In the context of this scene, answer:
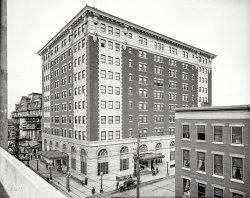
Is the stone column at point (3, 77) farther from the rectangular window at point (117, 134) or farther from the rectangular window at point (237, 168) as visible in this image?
the rectangular window at point (117, 134)

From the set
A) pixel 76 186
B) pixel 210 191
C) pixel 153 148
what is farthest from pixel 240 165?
pixel 153 148

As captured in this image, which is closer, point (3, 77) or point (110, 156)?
point (3, 77)

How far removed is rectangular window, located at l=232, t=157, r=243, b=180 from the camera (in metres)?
18.1

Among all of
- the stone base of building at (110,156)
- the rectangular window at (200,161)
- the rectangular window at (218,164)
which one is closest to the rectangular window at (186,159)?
the rectangular window at (200,161)

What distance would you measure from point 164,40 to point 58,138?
34.6 metres

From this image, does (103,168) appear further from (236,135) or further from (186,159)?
(236,135)

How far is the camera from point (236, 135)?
758 inches

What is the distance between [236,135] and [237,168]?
2882 millimetres

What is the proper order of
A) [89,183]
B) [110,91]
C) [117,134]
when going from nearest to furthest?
[89,183] → [110,91] → [117,134]

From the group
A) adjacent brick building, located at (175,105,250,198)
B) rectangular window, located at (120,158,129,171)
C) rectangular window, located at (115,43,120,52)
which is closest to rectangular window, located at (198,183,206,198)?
adjacent brick building, located at (175,105,250,198)

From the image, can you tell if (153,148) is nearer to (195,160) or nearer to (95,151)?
(95,151)

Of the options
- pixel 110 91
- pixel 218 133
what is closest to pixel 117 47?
pixel 110 91

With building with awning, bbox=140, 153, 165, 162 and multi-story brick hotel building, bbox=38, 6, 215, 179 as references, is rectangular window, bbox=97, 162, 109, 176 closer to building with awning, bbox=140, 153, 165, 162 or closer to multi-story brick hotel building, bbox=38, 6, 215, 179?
multi-story brick hotel building, bbox=38, 6, 215, 179

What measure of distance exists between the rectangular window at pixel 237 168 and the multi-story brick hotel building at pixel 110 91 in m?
23.9
